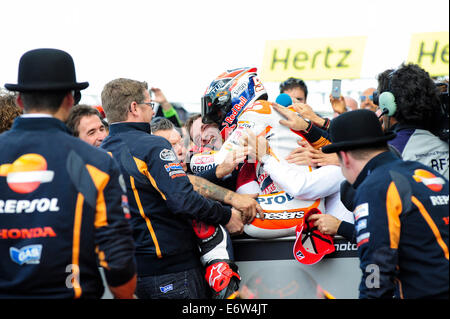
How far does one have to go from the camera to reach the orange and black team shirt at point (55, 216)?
2.15 m

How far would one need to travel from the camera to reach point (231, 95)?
3963mm

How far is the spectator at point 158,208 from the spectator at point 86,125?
29.8 inches

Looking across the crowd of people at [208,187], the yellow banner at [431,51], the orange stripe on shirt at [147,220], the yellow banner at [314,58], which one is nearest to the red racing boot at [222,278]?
the crowd of people at [208,187]

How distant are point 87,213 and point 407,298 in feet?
5.04

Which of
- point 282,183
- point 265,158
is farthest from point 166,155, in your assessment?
point 282,183

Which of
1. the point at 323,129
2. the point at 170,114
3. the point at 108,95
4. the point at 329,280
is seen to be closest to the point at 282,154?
the point at 323,129

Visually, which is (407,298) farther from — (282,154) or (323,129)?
(323,129)

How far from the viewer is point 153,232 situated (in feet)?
10.6

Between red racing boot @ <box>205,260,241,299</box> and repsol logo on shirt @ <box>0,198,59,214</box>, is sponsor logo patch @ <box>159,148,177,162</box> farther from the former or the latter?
repsol logo on shirt @ <box>0,198,59,214</box>

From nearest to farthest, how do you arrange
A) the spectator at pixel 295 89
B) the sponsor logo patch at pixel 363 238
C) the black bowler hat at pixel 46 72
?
the black bowler hat at pixel 46 72 → the sponsor logo patch at pixel 363 238 → the spectator at pixel 295 89

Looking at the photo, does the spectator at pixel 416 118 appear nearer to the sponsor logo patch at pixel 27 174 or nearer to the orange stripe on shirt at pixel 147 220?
the orange stripe on shirt at pixel 147 220

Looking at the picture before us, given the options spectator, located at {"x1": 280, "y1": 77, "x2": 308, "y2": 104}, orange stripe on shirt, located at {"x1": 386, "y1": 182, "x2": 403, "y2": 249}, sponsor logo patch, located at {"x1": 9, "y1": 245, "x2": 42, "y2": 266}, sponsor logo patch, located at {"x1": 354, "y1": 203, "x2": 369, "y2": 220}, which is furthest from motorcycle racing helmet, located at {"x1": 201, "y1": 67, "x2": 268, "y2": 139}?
spectator, located at {"x1": 280, "y1": 77, "x2": 308, "y2": 104}

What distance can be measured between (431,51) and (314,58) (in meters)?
2.50

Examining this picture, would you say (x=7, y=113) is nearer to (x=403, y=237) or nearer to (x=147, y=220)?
(x=147, y=220)
